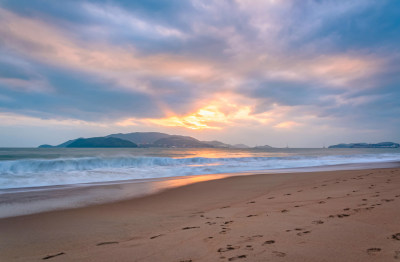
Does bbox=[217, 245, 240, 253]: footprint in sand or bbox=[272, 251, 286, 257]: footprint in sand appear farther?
Answer: bbox=[217, 245, 240, 253]: footprint in sand

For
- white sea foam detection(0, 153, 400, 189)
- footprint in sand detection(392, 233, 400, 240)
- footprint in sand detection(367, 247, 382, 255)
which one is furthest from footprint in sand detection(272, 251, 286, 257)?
white sea foam detection(0, 153, 400, 189)

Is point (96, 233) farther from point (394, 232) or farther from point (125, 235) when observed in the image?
point (394, 232)

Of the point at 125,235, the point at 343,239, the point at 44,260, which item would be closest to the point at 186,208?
the point at 125,235

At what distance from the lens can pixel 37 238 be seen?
4.42 metres

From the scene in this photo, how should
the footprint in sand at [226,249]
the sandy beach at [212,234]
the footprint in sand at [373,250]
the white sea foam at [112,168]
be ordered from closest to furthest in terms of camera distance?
the footprint in sand at [373,250] < the sandy beach at [212,234] < the footprint in sand at [226,249] < the white sea foam at [112,168]

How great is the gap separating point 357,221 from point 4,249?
558 centimetres

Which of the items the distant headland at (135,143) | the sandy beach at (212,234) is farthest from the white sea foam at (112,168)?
the distant headland at (135,143)

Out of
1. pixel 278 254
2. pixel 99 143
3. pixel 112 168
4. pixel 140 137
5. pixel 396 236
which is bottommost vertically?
pixel 112 168

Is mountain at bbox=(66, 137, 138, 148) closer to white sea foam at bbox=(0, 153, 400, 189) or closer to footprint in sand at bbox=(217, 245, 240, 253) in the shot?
white sea foam at bbox=(0, 153, 400, 189)

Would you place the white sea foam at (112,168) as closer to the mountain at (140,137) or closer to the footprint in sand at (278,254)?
the footprint in sand at (278,254)

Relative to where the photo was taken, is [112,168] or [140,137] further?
[140,137]

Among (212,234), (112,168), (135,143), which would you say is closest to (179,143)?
(135,143)

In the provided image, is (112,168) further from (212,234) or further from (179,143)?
(179,143)

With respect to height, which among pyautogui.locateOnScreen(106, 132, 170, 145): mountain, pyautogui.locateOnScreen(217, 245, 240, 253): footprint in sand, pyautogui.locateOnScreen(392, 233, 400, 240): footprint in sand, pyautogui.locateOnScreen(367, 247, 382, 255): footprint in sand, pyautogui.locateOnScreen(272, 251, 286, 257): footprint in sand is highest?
pyautogui.locateOnScreen(106, 132, 170, 145): mountain
